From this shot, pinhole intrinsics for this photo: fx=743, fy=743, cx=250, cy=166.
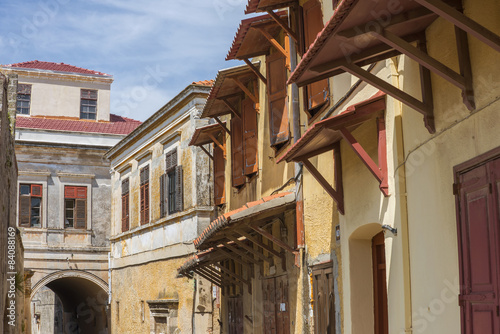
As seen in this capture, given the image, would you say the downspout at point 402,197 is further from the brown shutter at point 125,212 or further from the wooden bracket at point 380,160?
the brown shutter at point 125,212

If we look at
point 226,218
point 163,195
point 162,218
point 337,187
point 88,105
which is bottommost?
point 226,218

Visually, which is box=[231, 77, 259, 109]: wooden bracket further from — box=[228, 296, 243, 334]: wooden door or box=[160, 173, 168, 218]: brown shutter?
box=[160, 173, 168, 218]: brown shutter

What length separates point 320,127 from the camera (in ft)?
23.9

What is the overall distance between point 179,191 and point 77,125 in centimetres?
1394

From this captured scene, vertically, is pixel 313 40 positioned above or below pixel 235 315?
above

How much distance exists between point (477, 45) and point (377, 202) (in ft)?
8.15

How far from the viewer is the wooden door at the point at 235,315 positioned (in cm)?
1457

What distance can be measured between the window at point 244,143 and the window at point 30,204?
14363 mm

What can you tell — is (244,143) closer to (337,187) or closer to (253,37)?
(253,37)

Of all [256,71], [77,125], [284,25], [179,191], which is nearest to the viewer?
[284,25]

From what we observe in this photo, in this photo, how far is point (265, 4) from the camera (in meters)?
10.6

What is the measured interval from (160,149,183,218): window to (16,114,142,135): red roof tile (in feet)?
36.8

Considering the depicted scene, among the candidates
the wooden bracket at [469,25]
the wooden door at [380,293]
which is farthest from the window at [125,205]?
the wooden bracket at [469,25]

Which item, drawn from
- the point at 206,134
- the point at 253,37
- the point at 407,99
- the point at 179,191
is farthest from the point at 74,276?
the point at 407,99
